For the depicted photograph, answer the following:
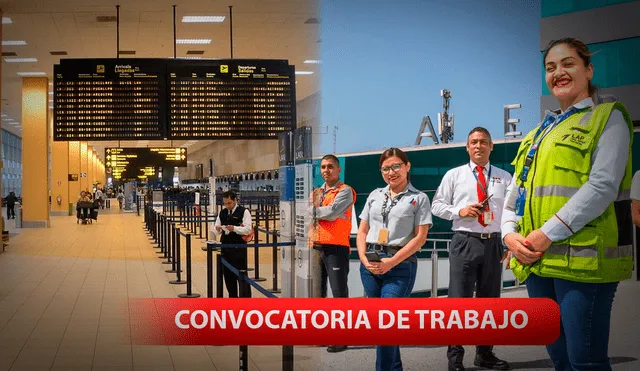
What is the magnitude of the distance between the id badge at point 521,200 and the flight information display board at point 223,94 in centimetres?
762

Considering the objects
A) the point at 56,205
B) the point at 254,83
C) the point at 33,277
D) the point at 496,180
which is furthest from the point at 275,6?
the point at 56,205

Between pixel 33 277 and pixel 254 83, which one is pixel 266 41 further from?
pixel 33 277

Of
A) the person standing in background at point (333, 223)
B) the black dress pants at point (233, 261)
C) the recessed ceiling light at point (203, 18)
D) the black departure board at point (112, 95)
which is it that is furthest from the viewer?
the recessed ceiling light at point (203, 18)

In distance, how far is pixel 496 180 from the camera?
14.0 ft

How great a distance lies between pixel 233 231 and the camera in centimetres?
755

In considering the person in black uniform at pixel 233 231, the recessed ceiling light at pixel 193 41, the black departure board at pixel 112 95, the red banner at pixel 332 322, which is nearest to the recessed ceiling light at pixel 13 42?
the recessed ceiling light at pixel 193 41

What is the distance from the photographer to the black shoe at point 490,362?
441cm

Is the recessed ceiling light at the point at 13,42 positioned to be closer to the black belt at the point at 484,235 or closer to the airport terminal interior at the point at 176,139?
the airport terminal interior at the point at 176,139

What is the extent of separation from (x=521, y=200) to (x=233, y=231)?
5.08 metres

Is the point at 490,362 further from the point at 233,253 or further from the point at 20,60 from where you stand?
the point at 20,60

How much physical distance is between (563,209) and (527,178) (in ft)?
0.59

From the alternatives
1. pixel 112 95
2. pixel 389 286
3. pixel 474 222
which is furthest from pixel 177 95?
pixel 389 286

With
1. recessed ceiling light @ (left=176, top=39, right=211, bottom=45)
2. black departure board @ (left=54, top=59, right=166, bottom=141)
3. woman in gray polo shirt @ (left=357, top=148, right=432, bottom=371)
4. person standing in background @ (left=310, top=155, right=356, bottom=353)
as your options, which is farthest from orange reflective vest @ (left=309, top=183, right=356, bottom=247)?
recessed ceiling light @ (left=176, top=39, right=211, bottom=45)

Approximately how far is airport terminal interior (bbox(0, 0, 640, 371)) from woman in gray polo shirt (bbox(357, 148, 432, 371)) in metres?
0.35
